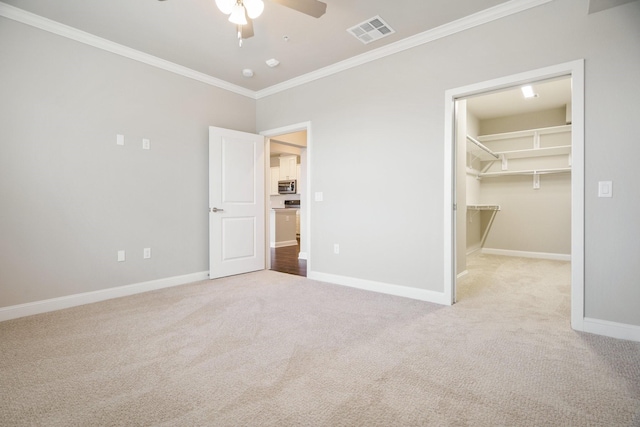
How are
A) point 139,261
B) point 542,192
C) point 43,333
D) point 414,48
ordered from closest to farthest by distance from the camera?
point 43,333
point 414,48
point 139,261
point 542,192

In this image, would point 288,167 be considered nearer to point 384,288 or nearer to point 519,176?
point 519,176

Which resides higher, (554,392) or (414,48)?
(414,48)

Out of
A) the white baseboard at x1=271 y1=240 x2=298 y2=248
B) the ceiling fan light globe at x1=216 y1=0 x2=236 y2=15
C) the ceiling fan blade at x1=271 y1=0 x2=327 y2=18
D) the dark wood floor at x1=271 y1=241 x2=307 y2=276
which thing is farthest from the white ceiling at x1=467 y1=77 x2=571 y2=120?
the white baseboard at x1=271 y1=240 x2=298 y2=248

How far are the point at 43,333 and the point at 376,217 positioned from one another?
319 centimetres

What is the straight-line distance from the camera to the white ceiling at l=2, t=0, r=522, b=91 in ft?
8.67

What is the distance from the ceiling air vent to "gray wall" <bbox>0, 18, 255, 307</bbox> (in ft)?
7.35

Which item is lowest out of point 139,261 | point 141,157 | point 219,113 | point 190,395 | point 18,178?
point 190,395

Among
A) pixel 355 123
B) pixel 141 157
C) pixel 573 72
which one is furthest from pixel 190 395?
pixel 573 72

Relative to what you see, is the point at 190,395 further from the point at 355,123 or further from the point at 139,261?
the point at 355,123

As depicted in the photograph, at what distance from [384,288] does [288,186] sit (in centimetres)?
530

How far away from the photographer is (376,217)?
11.7 feet

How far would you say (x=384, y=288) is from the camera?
3494 mm

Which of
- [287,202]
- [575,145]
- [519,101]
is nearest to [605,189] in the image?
[575,145]

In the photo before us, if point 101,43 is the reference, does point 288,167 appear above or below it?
below
